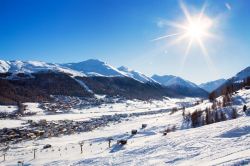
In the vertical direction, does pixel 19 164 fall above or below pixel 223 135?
below

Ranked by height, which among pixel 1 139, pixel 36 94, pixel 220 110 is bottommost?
pixel 1 139

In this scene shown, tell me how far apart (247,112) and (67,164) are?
1709cm

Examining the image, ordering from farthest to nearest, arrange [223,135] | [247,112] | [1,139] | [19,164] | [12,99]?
[12,99] → [1,139] → [247,112] → [19,164] → [223,135]

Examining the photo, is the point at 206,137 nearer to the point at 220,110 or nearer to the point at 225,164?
the point at 225,164

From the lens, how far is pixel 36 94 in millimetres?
173625

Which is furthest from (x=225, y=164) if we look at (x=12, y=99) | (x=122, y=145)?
(x=12, y=99)

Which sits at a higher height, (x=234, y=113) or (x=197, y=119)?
(x=234, y=113)

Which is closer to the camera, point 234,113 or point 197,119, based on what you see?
point 234,113

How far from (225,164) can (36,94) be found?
562 ft

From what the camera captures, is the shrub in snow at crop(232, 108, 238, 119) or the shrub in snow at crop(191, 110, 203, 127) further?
the shrub in snow at crop(191, 110, 203, 127)

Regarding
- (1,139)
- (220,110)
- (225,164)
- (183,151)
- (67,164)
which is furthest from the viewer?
(1,139)

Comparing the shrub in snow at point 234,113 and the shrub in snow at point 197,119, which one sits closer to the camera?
the shrub in snow at point 234,113

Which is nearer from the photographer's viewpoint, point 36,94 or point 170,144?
point 170,144

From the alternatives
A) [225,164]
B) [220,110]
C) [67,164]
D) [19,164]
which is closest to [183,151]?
[225,164]
